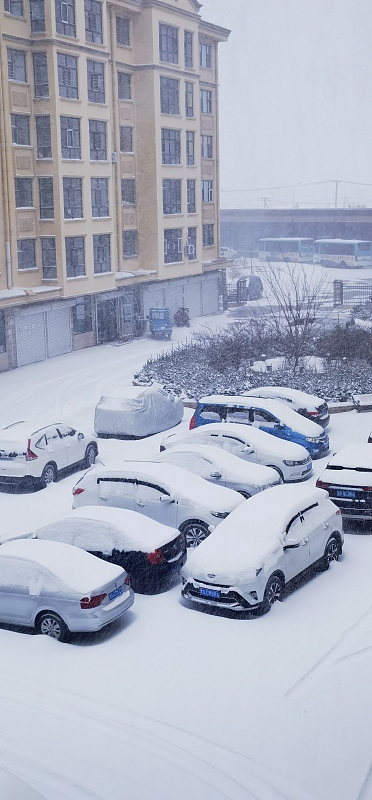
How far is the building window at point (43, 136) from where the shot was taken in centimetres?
3275

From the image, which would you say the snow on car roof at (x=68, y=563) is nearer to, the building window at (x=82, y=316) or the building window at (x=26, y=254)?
the building window at (x=26, y=254)

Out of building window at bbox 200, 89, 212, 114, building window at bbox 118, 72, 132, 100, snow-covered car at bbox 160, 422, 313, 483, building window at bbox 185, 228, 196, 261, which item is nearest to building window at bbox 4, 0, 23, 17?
building window at bbox 118, 72, 132, 100

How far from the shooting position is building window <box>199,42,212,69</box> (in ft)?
148

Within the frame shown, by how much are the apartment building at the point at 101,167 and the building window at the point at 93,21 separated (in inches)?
3.0

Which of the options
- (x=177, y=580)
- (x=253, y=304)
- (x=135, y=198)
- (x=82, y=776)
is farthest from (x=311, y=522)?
(x=253, y=304)

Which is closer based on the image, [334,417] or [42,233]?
[334,417]

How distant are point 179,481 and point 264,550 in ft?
10.1

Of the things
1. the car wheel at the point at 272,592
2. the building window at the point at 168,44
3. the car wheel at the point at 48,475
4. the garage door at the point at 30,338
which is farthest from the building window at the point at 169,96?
the car wheel at the point at 272,592

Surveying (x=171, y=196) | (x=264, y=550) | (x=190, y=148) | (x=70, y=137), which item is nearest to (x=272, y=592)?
(x=264, y=550)

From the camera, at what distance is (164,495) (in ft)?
45.2

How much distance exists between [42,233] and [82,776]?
28.2m

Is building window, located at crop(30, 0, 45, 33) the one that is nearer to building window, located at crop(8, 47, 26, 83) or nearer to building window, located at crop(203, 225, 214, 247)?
building window, located at crop(8, 47, 26, 83)

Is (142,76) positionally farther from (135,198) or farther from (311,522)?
(311,522)

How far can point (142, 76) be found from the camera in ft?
129
